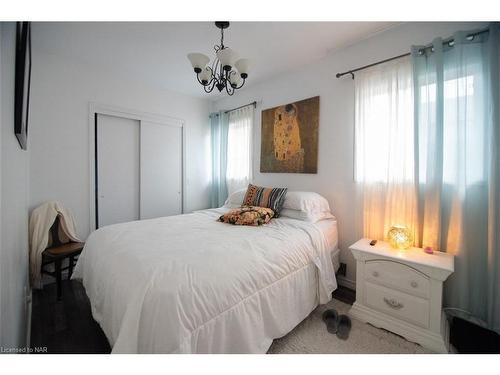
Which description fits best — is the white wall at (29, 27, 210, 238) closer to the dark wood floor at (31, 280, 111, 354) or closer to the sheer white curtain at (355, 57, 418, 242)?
the dark wood floor at (31, 280, 111, 354)

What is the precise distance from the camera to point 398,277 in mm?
1615

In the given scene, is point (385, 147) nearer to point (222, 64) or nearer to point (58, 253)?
point (222, 64)

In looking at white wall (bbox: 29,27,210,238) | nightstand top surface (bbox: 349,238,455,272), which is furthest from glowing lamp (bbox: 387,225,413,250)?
white wall (bbox: 29,27,210,238)

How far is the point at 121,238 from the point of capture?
64.4 inches

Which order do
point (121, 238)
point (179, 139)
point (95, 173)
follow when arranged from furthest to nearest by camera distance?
point (179, 139) → point (95, 173) → point (121, 238)

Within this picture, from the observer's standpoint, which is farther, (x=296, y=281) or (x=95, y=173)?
(x=95, y=173)

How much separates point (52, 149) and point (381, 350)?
373cm

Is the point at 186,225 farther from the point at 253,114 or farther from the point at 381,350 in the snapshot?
the point at 253,114

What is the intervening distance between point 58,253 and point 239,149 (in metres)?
2.56

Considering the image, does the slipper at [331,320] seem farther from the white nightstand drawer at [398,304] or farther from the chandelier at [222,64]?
the chandelier at [222,64]

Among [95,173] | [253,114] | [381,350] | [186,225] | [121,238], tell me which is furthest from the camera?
[253,114]

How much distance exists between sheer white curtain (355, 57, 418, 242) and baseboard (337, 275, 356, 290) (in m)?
0.58

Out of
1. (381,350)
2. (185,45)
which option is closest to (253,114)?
(185,45)

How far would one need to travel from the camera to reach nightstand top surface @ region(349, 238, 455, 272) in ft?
4.90
